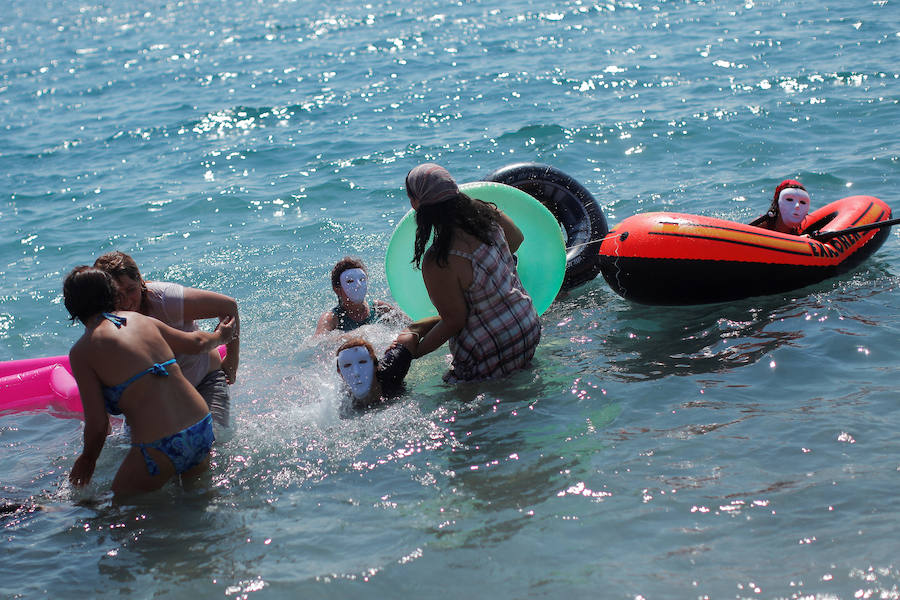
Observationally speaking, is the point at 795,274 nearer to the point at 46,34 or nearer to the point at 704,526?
the point at 704,526

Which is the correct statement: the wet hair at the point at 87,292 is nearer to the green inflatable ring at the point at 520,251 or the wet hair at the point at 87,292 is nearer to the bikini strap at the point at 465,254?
the bikini strap at the point at 465,254

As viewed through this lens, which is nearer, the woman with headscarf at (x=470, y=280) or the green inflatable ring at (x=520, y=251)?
the woman with headscarf at (x=470, y=280)

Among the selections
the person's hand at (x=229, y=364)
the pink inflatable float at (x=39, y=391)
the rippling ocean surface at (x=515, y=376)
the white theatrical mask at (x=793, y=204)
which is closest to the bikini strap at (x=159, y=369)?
the rippling ocean surface at (x=515, y=376)

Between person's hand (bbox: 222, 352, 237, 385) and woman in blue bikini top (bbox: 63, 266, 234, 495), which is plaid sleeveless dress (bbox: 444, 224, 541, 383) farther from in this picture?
woman in blue bikini top (bbox: 63, 266, 234, 495)

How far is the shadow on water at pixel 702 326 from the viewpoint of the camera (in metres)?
6.11

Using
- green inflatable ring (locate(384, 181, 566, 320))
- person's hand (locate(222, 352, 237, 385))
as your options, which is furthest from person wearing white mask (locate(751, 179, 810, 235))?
person's hand (locate(222, 352, 237, 385))

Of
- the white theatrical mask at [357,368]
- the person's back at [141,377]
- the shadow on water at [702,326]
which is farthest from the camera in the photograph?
the shadow on water at [702,326]

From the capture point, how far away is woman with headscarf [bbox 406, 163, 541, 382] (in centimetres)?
529

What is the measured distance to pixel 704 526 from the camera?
417 centimetres

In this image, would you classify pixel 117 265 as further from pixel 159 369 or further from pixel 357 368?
pixel 357 368

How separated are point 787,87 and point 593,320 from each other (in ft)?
27.2

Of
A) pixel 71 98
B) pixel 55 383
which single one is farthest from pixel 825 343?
pixel 71 98

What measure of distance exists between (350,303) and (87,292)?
278 centimetres

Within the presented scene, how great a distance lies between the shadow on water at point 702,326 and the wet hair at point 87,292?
319cm
